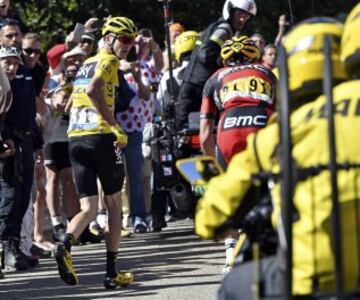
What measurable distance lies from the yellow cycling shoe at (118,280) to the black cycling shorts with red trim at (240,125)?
1.26 m

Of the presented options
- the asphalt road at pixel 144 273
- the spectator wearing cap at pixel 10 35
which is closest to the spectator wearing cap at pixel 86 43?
the spectator wearing cap at pixel 10 35

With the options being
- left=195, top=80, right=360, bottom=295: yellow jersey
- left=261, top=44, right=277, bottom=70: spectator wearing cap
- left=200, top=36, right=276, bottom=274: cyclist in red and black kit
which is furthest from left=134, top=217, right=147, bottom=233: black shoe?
left=195, top=80, right=360, bottom=295: yellow jersey

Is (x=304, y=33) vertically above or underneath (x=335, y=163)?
above

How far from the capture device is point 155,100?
51.4 feet

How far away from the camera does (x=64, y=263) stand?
32.3ft

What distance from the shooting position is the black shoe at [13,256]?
37.3ft

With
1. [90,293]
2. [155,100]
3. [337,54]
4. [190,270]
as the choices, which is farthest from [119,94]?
[337,54]

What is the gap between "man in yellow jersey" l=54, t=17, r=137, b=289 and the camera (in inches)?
398

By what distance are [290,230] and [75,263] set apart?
7.50 metres

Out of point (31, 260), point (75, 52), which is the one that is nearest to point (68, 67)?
point (75, 52)

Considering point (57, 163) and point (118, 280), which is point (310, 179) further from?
point (57, 163)

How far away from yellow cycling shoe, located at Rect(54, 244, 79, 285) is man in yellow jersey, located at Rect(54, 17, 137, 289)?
0.01 m

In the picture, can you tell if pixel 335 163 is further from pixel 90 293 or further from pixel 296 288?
pixel 90 293

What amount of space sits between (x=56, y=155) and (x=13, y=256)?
7.33 feet
